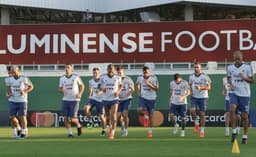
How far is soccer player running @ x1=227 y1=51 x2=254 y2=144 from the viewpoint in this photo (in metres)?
16.7

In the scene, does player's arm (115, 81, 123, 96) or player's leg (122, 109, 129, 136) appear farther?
player's leg (122, 109, 129, 136)

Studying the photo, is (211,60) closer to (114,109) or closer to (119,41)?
(119,41)

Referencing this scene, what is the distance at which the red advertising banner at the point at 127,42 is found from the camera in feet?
99.3

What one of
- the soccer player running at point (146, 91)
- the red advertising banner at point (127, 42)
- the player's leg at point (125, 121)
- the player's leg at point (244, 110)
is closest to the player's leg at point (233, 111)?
the player's leg at point (244, 110)

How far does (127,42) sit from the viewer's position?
102 ft

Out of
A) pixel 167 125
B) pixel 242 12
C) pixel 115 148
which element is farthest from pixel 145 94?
pixel 242 12

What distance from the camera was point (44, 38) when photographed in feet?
103

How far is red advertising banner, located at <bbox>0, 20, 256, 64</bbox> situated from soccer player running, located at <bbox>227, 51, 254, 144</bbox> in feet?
44.1

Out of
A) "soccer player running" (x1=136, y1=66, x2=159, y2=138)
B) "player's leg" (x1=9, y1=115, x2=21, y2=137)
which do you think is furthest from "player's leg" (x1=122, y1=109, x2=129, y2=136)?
"player's leg" (x1=9, y1=115, x2=21, y2=137)

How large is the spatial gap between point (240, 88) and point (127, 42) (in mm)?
14724

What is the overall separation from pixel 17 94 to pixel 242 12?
34666 mm

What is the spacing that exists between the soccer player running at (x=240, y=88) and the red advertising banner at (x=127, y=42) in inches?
529

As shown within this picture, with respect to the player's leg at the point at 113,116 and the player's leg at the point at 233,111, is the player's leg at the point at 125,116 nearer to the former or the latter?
the player's leg at the point at 113,116

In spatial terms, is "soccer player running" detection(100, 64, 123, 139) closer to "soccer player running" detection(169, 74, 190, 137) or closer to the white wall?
"soccer player running" detection(169, 74, 190, 137)
